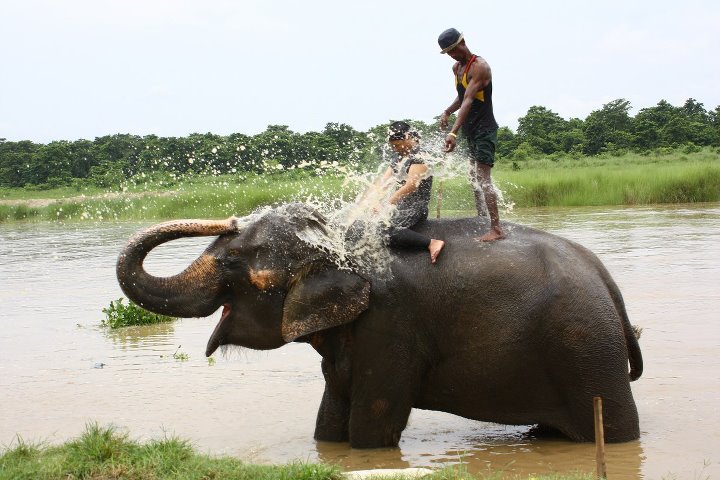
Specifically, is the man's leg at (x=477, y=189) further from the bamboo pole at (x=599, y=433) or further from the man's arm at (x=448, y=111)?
the bamboo pole at (x=599, y=433)

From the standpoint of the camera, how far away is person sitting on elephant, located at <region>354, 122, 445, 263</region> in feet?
19.8

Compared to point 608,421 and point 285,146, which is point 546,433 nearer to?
point 608,421

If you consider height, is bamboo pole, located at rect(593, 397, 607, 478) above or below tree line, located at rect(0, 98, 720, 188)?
below

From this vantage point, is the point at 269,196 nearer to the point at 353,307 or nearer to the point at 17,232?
the point at 17,232

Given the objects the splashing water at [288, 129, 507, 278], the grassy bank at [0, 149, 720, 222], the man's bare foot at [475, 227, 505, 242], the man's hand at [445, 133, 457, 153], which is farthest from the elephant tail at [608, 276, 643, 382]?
the grassy bank at [0, 149, 720, 222]

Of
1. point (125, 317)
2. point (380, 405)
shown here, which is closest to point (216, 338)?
point (380, 405)

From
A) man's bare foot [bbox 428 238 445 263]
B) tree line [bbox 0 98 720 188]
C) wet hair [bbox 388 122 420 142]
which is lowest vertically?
man's bare foot [bbox 428 238 445 263]

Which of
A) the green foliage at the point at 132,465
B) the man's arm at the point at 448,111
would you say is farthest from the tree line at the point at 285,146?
the green foliage at the point at 132,465

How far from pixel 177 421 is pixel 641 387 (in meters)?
3.29

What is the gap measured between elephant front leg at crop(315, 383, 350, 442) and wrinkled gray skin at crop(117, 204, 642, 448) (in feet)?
0.64

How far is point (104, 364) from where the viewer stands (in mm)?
9188

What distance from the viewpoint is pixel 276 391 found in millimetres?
7801

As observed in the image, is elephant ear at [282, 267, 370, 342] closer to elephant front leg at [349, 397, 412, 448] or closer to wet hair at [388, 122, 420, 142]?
elephant front leg at [349, 397, 412, 448]

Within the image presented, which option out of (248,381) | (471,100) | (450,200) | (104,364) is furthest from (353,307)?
(450,200)
